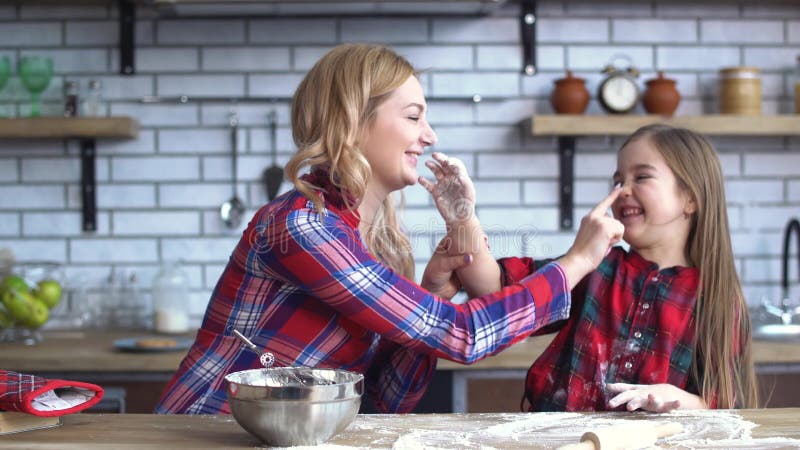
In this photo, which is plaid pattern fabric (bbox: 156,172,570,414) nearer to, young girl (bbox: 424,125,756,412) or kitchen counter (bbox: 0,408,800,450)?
kitchen counter (bbox: 0,408,800,450)

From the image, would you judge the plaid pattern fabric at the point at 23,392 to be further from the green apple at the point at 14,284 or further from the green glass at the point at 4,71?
the green glass at the point at 4,71

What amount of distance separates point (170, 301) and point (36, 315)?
46 cm

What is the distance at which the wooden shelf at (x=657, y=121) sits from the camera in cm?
322

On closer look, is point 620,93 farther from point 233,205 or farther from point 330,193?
point 330,193

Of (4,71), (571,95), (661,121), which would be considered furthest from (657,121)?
(4,71)

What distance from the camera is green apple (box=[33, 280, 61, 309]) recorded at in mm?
3107

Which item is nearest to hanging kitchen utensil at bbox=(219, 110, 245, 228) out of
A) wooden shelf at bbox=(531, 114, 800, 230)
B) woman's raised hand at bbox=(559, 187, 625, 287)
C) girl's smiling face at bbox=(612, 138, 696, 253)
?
wooden shelf at bbox=(531, 114, 800, 230)

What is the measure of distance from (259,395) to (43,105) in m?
2.52

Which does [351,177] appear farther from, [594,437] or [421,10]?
[421,10]

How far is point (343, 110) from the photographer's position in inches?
70.7

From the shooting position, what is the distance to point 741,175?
3.51m

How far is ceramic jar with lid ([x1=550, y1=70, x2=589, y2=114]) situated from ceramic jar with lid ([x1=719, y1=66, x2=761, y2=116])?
540 mm

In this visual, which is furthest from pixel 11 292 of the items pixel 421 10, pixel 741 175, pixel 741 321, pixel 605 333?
pixel 741 175

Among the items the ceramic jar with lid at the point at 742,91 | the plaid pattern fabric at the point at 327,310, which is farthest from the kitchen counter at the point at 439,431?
the ceramic jar with lid at the point at 742,91
